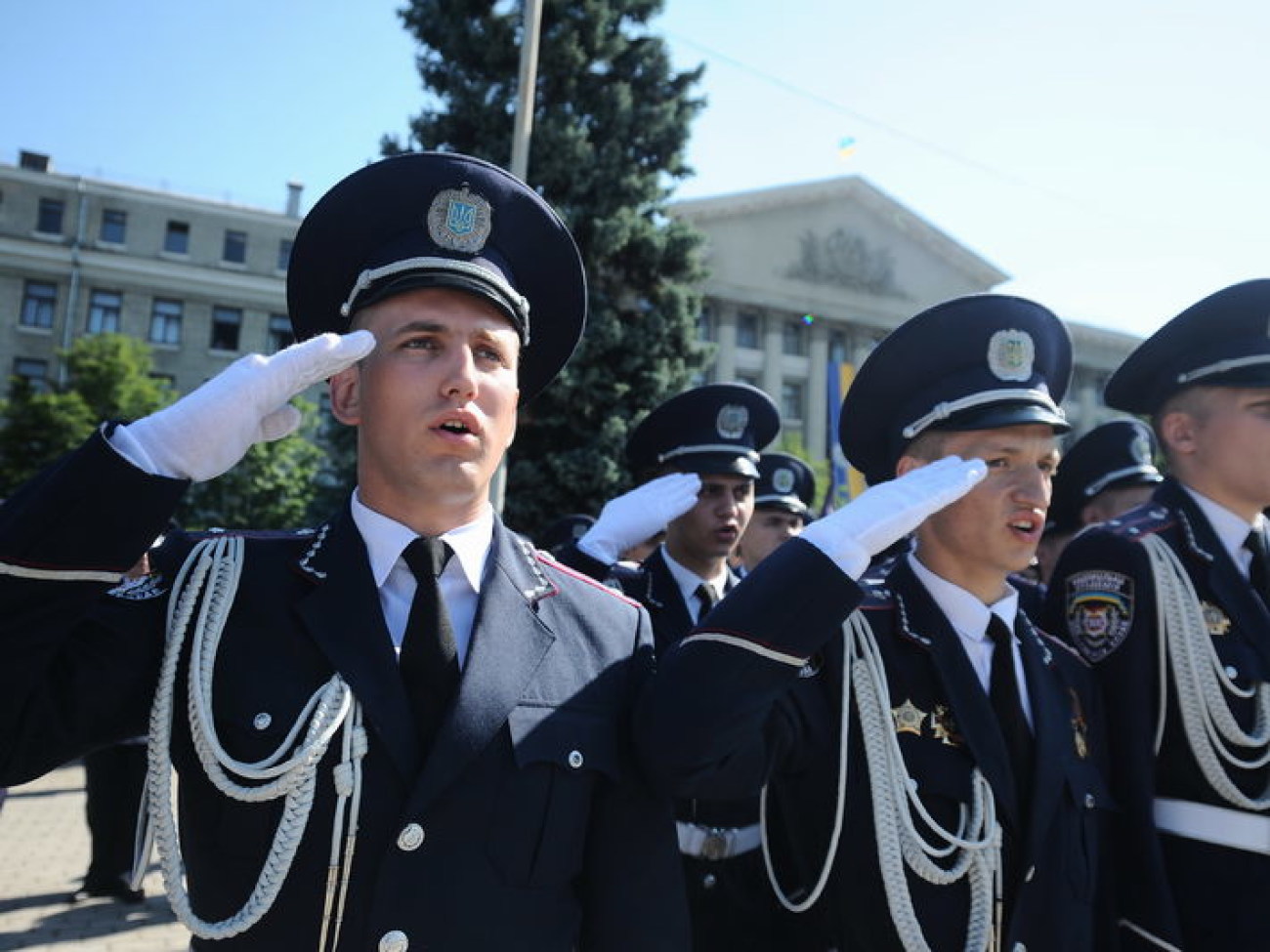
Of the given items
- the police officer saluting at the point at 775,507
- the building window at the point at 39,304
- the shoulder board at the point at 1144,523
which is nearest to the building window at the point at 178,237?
the building window at the point at 39,304

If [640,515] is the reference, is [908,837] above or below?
below

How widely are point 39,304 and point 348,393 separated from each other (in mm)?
42079

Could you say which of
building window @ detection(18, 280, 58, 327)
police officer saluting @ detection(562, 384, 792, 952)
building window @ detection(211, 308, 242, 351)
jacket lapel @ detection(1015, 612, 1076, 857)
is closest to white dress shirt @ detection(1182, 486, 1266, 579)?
jacket lapel @ detection(1015, 612, 1076, 857)

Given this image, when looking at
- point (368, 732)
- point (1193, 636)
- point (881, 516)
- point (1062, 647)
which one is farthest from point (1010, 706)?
point (368, 732)

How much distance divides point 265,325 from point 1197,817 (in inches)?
1603

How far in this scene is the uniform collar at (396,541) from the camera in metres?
2.02

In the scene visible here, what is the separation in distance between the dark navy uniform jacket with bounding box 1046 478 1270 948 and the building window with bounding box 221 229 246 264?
136 feet

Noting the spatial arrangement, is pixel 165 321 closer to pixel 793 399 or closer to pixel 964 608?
pixel 793 399

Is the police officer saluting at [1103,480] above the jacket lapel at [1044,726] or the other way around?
above

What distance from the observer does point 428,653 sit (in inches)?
74.5

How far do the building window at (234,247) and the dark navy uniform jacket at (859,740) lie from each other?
41.6 meters

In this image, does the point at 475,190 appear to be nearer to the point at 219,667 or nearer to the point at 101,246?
the point at 219,667

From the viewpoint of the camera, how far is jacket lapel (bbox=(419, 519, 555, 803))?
1755 mm

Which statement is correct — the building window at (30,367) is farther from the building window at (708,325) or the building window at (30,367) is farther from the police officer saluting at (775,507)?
the police officer saluting at (775,507)
